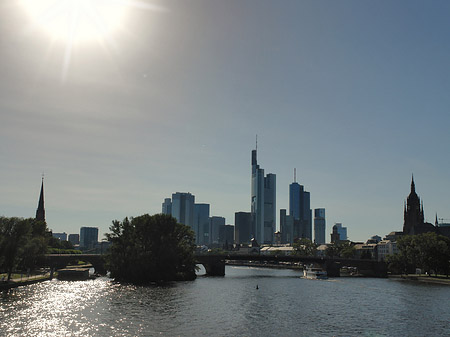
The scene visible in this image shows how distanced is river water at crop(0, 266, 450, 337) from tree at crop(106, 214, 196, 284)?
56.2 ft

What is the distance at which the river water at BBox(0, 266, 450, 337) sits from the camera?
60.1 metres

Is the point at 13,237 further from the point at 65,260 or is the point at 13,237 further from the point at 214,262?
the point at 214,262

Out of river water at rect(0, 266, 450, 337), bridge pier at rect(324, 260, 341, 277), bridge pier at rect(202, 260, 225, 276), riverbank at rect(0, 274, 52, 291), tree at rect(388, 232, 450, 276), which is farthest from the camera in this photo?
bridge pier at rect(324, 260, 341, 277)

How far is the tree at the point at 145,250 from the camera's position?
126 m

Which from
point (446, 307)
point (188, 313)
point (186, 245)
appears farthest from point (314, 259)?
point (188, 313)

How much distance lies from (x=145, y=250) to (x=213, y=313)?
60.7m

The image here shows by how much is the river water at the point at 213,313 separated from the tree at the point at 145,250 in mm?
17137

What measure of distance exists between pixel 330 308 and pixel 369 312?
23.8 feet

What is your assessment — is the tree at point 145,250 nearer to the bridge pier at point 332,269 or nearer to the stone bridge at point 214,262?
the stone bridge at point 214,262

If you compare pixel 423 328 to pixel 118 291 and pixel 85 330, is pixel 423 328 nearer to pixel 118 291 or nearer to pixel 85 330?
pixel 85 330

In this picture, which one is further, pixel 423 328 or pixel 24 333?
pixel 423 328

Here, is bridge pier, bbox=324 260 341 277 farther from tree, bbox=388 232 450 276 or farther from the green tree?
the green tree

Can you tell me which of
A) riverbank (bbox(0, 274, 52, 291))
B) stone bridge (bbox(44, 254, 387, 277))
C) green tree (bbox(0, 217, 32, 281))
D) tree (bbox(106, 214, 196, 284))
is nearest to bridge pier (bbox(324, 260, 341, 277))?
stone bridge (bbox(44, 254, 387, 277))

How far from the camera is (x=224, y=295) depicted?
10238cm
